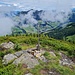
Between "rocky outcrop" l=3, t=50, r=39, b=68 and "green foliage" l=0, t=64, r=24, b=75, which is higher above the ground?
"rocky outcrop" l=3, t=50, r=39, b=68

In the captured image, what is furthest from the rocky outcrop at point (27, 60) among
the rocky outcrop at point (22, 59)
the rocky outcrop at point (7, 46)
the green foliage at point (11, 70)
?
the rocky outcrop at point (7, 46)

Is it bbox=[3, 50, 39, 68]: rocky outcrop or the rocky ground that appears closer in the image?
the rocky ground

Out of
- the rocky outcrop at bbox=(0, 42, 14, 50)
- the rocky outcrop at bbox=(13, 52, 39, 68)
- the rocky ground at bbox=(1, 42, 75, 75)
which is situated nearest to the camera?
the rocky ground at bbox=(1, 42, 75, 75)

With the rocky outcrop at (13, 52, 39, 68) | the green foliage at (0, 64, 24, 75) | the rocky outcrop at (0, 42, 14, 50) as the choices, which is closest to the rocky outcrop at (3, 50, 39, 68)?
the rocky outcrop at (13, 52, 39, 68)

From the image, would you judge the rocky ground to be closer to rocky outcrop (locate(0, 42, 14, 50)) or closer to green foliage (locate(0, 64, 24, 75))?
green foliage (locate(0, 64, 24, 75))

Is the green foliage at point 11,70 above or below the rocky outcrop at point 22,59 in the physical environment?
below

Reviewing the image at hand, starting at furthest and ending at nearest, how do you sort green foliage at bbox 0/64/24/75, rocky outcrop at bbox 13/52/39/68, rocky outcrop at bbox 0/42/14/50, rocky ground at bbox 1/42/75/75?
rocky outcrop at bbox 0/42/14/50, rocky outcrop at bbox 13/52/39/68, rocky ground at bbox 1/42/75/75, green foliage at bbox 0/64/24/75

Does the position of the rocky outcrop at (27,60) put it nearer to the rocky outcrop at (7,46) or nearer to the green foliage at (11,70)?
the green foliage at (11,70)

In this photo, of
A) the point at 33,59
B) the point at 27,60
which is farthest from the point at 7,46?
the point at 27,60

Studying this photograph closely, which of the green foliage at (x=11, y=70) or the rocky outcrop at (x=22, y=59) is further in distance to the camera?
the rocky outcrop at (x=22, y=59)

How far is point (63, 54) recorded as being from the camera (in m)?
50.9

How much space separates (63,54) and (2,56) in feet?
43.4

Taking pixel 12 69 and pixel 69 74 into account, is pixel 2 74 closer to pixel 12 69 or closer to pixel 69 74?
pixel 12 69

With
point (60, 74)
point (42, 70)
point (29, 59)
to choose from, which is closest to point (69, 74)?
point (60, 74)
